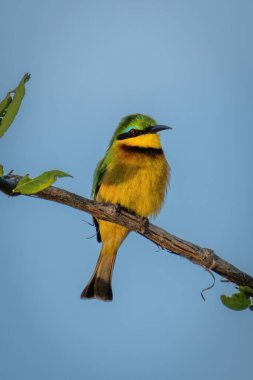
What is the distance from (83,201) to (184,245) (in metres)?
0.61

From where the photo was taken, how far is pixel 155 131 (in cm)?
502

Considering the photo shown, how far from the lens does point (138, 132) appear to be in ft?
16.4

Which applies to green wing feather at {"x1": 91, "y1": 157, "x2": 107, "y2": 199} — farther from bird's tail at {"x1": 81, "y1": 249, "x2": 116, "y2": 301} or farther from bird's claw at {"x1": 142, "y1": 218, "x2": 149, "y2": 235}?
bird's claw at {"x1": 142, "y1": 218, "x2": 149, "y2": 235}

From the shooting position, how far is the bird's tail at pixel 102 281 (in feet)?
16.7

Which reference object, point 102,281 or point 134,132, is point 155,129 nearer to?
point 134,132

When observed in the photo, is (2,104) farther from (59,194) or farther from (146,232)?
(146,232)

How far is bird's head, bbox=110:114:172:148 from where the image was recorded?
16.2ft

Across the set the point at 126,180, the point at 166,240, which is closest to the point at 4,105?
the point at 166,240

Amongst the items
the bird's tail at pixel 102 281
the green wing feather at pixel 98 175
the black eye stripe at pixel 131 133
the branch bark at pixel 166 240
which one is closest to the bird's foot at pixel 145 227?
the branch bark at pixel 166 240

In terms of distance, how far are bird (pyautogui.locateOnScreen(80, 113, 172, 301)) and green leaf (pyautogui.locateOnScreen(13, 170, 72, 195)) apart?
2692 mm

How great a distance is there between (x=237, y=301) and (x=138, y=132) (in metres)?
2.90

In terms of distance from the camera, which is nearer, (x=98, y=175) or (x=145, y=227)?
(x=145, y=227)

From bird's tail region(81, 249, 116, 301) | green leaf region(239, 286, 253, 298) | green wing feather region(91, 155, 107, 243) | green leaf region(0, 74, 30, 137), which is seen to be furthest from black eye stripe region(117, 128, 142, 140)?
green leaf region(0, 74, 30, 137)

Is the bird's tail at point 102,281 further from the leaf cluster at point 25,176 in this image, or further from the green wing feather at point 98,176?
the leaf cluster at point 25,176
